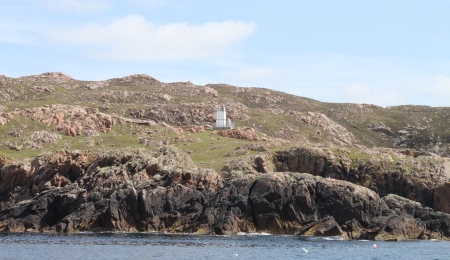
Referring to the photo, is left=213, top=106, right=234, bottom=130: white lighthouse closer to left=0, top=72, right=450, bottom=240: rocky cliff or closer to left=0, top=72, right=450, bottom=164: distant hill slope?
left=0, top=72, right=450, bottom=164: distant hill slope

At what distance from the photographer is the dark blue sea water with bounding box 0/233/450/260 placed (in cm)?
6494

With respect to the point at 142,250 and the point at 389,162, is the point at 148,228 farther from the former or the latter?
the point at 389,162

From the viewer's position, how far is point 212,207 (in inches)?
3561

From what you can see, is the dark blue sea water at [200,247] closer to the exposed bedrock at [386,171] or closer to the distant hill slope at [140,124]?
the exposed bedrock at [386,171]

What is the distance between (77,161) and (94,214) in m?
15.7

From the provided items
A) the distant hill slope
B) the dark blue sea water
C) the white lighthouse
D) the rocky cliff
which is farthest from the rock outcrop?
the dark blue sea water

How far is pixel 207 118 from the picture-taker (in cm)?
17512

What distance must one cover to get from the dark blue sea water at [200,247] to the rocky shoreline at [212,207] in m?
3.50

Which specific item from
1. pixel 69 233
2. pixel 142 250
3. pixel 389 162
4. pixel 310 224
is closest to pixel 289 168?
pixel 389 162

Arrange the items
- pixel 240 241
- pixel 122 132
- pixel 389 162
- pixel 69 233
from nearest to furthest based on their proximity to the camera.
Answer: pixel 240 241, pixel 69 233, pixel 389 162, pixel 122 132

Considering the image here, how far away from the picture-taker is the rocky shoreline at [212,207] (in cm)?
8906

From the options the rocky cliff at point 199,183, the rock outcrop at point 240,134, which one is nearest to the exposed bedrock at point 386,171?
the rocky cliff at point 199,183

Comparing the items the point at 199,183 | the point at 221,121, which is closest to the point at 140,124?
the point at 221,121

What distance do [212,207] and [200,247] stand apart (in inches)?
729
